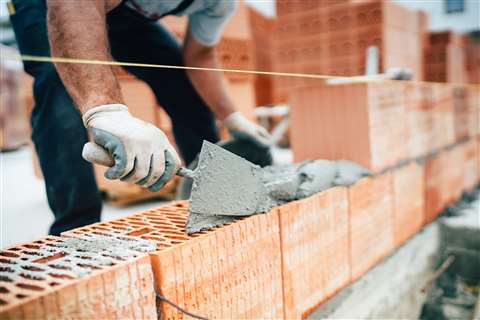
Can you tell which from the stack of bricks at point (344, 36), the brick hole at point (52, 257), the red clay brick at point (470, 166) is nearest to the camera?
the brick hole at point (52, 257)

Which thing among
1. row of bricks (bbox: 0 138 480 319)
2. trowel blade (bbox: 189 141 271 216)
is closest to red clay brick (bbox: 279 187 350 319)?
row of bricks (bbox: 0 138 480 319)

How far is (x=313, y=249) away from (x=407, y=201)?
1.20 meters

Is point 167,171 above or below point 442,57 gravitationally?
below

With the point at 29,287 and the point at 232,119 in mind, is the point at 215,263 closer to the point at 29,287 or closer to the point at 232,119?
the point at 29,287

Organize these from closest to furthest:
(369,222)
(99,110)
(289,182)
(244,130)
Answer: (99,110) → (289,182) → (369,222) → (244,130)

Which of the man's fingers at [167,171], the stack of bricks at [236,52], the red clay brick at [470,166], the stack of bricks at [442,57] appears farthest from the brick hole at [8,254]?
→ the stack of bricks at [442,57]

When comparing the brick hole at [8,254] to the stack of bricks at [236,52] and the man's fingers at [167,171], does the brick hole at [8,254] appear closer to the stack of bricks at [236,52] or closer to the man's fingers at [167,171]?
the man's fingers at [167,171]

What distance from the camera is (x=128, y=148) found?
1.20 meters

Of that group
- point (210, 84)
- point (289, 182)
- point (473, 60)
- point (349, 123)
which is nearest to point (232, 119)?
point (210, 84)

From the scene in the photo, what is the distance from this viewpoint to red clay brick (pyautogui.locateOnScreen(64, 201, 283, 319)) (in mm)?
1120

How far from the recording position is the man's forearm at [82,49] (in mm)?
1344

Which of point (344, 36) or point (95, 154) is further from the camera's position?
point (344, 36)

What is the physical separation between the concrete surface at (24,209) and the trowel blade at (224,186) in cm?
111

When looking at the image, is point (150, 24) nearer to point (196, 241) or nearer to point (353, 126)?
point (353, 126)
